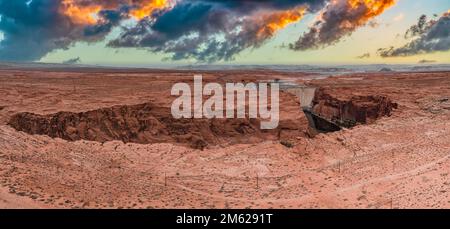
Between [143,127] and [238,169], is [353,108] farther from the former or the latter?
[143,127]

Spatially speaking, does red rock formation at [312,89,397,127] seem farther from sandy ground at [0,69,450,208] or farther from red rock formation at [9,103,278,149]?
red rock formation at [9,103,278,149]

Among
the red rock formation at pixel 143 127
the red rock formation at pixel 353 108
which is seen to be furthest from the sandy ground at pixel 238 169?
the red rock formation at pixel 353 108

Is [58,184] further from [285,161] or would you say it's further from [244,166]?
[285,161]

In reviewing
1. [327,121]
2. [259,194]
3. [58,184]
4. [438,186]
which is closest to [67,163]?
[58,184]

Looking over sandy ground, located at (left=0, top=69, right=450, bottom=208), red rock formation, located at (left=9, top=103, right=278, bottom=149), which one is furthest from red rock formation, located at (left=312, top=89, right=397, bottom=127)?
red rock formation, located at (left=9, top=103, right=278, bottom=149)

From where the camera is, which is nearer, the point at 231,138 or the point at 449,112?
the point at 231,138

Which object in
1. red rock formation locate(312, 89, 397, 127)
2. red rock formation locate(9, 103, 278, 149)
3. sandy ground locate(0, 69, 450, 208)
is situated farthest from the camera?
red rock formation locate(312, 89, 397, 127)

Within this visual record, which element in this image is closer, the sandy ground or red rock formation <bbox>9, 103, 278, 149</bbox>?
the sandy ground

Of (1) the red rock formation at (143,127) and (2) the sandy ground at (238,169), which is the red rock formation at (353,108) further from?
(1) the red rock formation at (143,127)
